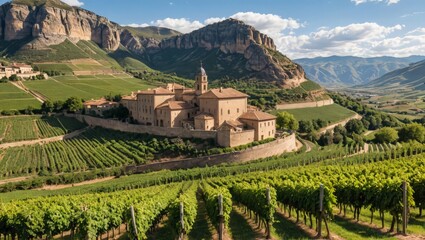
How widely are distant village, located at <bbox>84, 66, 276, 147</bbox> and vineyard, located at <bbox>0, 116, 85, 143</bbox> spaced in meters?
18.6

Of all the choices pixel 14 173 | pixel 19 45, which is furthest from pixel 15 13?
pixel 14 173

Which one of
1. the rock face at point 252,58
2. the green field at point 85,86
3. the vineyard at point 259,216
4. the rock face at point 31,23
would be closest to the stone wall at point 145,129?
the green field at point 85,86

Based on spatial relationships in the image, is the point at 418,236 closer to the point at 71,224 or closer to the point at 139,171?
the point at 71,224

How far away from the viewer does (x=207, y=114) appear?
59500mm

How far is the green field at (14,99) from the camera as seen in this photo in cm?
8484

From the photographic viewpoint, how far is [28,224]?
64.1ft

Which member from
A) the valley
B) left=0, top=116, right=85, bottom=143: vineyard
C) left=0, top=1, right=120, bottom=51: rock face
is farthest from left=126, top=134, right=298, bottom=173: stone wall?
left=0, top=1, right=120, bottom=51: rock face

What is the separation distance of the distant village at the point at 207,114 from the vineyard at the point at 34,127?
1860 cm

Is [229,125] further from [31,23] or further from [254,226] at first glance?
[31,23]

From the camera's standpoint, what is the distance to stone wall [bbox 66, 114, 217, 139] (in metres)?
57.0

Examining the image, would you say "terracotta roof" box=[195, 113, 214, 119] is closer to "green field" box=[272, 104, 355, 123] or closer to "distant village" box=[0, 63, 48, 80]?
"green field" box=[272, 104, 355, 123]

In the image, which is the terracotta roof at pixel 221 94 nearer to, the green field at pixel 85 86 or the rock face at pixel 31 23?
the green field at pixel 85 86

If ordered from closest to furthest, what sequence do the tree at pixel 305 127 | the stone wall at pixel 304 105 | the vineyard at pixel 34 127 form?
the vineyard at pixel 34 127, the tree at pixel 305 127, the stone wall at pixel 304 105

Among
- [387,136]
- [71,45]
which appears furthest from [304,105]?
[71,45]
